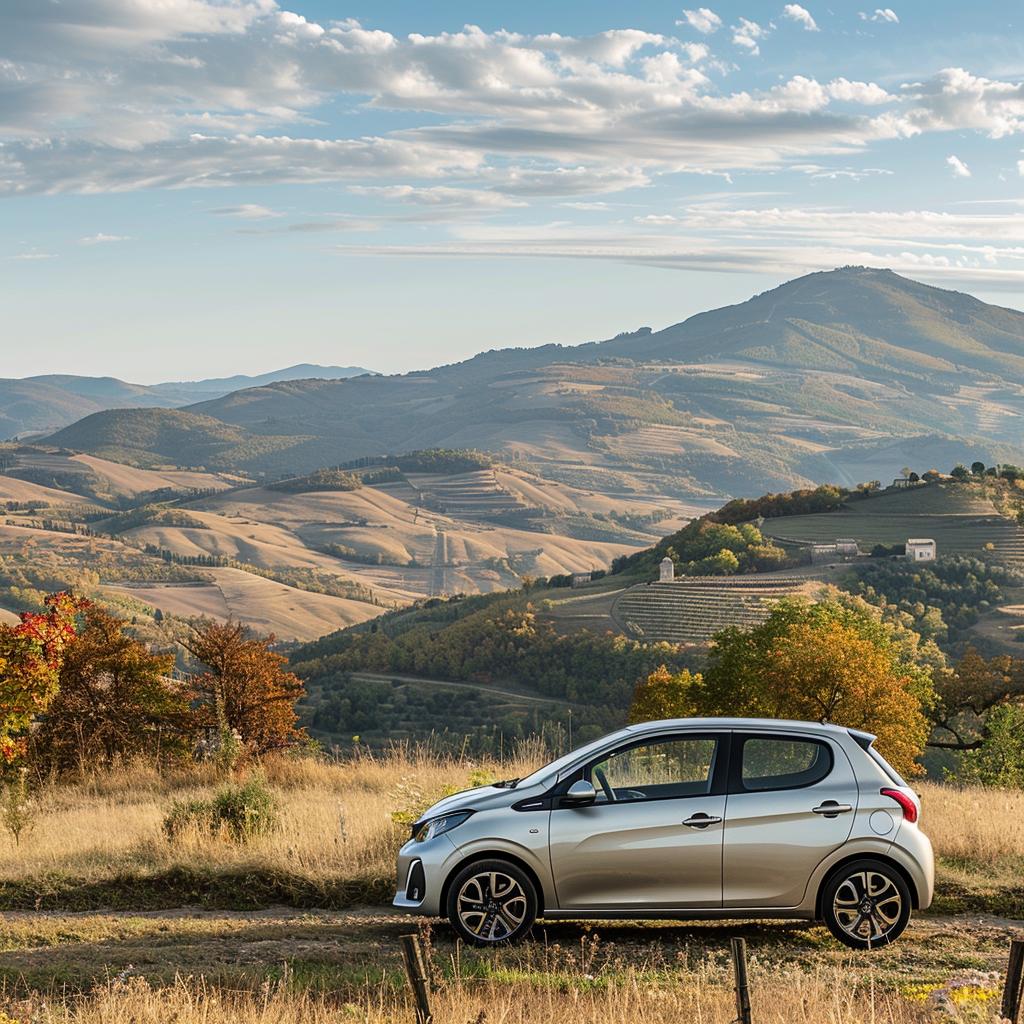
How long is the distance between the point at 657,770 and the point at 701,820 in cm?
50

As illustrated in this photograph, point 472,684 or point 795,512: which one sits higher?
point 795,512

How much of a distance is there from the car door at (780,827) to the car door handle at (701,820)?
0.10m

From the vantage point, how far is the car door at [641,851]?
348 inches

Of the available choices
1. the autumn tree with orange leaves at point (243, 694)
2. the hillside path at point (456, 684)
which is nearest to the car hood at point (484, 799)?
the autumn tree with orange leaves at point (243, 694)

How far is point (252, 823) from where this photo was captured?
40.5 ft

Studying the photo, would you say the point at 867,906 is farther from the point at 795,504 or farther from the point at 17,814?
the point at 795,504

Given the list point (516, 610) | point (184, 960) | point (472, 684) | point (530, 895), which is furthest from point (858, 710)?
point (516, 610)

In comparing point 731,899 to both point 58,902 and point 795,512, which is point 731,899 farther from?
point 795,512

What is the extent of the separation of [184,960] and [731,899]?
366 cm

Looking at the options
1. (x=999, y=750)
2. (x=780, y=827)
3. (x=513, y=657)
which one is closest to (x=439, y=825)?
(x=780, y=827)

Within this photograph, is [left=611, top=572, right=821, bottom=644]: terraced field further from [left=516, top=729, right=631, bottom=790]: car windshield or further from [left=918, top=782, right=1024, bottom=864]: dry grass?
[left=516, top=729, right=631, bottom=790]: car windshield

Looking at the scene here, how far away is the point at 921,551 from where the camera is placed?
330ft

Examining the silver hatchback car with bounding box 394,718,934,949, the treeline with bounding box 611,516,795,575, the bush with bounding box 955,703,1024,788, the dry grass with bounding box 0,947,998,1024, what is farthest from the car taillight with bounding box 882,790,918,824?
the treeline with bounding box 611,516,795,575

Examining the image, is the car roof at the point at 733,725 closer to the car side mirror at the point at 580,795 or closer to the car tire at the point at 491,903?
the car side mirror at the point at 580,795
